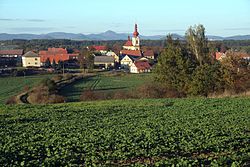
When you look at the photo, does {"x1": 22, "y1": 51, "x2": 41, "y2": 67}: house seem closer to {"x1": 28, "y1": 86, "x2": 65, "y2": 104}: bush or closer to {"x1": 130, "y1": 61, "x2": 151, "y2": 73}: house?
{"x1": 130, "y1": 61, "x2": 151, "y2": 73}: house

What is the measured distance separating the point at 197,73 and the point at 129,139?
25510mm

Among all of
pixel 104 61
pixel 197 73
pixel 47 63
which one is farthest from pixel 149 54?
pixel 197 73

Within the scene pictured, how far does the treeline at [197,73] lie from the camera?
3925 cm

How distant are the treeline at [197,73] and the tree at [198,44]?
0.31 metres

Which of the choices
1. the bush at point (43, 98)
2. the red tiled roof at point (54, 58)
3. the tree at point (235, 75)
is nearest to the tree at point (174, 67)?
the tree at point (235, 75)

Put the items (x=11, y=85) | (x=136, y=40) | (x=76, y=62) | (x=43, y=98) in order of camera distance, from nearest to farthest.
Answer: (x=43, y=98), (x=11, y=85), (x=76, y=62), (x=136, y=40)

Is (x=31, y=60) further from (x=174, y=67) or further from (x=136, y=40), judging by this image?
(x=174, y=67)

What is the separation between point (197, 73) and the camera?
128 feet

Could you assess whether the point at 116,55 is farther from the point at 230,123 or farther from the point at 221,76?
the point at 230,123

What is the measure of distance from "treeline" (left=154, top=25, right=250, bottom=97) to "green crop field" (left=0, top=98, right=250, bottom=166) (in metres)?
14.0

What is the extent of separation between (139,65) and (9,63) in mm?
35015

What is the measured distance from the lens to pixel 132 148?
43.4ft

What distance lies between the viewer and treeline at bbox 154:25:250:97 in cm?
3925

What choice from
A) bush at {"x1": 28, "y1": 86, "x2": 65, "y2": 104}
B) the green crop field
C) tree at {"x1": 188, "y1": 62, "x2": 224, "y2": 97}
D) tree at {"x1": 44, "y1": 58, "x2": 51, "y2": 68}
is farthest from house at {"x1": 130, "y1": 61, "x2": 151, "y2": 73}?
the green crop field
